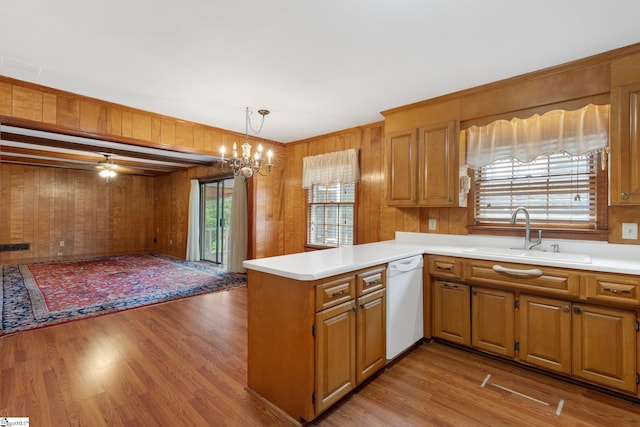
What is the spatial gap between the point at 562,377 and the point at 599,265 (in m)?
0.93

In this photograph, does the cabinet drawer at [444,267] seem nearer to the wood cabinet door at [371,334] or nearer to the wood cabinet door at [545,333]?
the wood cabinet door at [545,333]

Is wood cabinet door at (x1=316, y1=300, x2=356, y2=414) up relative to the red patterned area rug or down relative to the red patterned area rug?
up

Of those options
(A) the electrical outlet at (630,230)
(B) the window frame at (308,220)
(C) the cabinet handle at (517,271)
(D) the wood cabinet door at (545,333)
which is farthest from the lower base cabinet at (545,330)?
(B) the window frame at (308,220)

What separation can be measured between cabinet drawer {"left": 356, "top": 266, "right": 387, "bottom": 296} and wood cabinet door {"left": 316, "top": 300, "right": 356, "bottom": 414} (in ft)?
0.44

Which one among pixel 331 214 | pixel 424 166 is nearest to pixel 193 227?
pixel 331 214

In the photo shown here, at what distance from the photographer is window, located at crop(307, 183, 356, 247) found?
14.6 ft

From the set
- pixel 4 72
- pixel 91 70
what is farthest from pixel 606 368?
pixel 4 72

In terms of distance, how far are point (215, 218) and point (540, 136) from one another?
647 centimetres

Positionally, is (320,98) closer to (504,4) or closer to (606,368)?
(504,4)

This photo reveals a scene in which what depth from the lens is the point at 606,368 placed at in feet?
6.77

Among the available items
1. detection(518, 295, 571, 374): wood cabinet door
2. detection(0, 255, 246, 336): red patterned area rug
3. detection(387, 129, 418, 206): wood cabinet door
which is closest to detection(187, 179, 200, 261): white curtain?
detection(0, 255, 246, 336): red patterned area rug

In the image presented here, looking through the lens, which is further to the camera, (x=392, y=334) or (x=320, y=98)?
(x=320, y=98)

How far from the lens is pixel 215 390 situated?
2.13 m

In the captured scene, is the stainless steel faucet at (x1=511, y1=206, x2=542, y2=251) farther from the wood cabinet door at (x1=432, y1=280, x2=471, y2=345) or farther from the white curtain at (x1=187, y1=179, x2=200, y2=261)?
the white curtain at (x1=187, y1=179, x2=200, y2=261)
